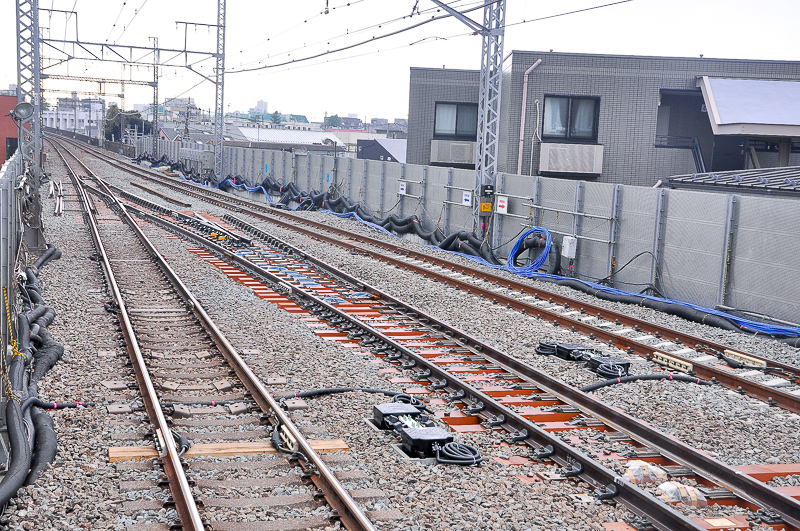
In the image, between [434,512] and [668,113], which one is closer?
[434,512]

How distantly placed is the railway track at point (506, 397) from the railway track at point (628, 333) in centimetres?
217

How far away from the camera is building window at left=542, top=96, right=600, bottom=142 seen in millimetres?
28781

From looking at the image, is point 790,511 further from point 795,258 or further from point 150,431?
point 795,258

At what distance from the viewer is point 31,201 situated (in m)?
20.2

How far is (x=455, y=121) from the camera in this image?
116 ft

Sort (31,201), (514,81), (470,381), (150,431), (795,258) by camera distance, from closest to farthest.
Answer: (150,431) → (470,381) → (795,258) → (31,201) → (514,81)

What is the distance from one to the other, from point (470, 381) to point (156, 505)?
4469mm

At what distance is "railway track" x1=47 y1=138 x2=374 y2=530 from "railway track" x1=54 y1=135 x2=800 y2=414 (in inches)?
203

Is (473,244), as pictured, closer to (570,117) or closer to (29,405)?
(570,117)

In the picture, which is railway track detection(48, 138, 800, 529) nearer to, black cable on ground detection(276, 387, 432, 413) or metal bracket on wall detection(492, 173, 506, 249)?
black cable on ground detection(276, 387, 432, 413)

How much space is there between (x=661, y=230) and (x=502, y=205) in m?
5.46

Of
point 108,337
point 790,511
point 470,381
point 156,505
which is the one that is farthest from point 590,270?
point 156,505

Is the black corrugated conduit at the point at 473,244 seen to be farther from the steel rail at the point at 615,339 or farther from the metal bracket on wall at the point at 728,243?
the steel rail at the point at 615,339

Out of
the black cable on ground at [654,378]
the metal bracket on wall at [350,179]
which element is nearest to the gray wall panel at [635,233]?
the black cable on ground at [654,378]
